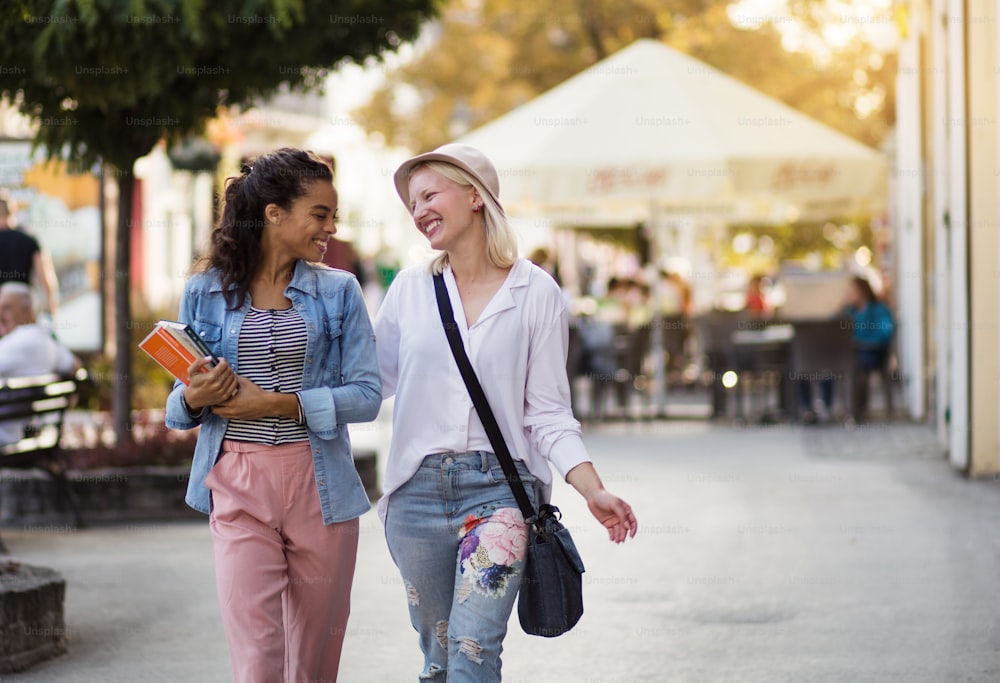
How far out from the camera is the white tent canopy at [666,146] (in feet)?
47.5

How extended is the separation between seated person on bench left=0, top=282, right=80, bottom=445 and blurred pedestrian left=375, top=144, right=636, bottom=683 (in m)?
5.87

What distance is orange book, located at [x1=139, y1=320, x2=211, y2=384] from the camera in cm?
387

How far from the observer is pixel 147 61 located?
928 cm

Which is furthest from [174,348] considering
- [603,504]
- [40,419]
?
[40,419]

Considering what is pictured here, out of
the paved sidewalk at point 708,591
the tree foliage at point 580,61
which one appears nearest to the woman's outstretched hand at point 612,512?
the paved sidewalk at point 708,591

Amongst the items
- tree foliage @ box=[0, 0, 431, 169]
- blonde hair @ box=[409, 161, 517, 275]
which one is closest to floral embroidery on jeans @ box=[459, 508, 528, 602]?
blonde hair @ box=[409, 161, 517, 275]

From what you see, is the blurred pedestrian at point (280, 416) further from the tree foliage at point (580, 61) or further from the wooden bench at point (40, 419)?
the tree foliage at point (580, 61)

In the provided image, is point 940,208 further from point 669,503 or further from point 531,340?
point 531,340

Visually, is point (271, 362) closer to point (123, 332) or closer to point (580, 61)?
point (123, 332)

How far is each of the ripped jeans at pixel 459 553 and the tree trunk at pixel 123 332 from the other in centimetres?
701

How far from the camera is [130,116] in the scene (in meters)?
10.5

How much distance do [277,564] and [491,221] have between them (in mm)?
1028

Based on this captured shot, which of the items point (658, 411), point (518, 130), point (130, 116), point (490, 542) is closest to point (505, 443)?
point (490, 542)

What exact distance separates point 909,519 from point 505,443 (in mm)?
5962
